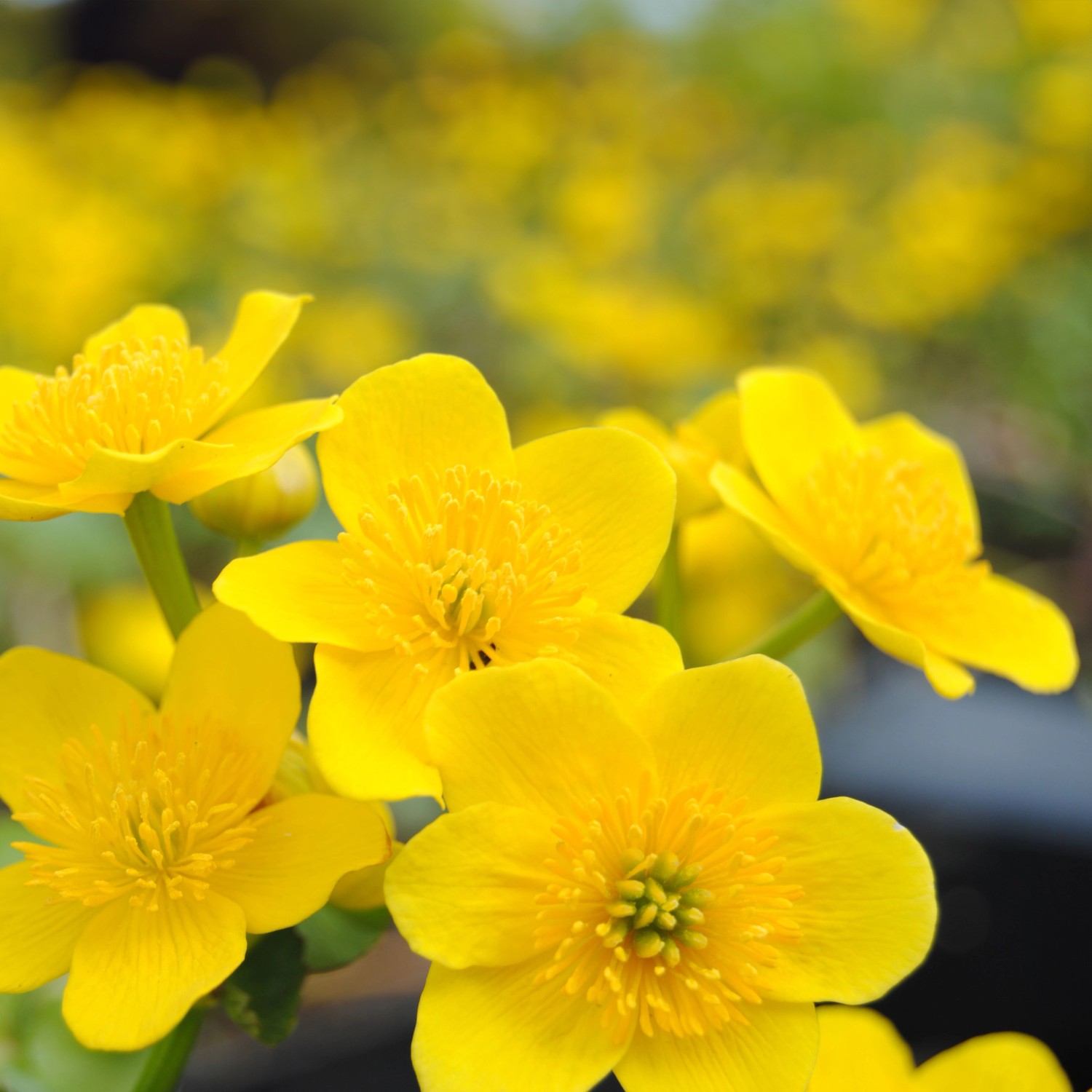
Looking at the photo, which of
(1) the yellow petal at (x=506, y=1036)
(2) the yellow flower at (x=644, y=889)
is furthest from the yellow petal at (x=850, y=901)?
(1) the yellow petal at (x=506, y=1036)

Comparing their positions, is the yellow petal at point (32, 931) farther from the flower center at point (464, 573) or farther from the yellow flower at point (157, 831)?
the flower center at point (464, 573)

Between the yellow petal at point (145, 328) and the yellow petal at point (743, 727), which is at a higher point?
the yellow petal at point (145, 328)

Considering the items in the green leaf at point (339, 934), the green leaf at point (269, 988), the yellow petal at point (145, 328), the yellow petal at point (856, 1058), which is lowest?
the yellow petal at point (856, 1058)

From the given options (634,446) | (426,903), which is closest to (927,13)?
(634,446)

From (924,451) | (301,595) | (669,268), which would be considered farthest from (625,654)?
(669,268)

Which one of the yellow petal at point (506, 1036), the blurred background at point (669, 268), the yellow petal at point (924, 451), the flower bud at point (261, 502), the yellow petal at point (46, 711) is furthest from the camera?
the blurred background at point (669, 268)

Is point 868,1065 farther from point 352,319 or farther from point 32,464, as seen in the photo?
point 352,319

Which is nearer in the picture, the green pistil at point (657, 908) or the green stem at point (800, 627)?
the green pistil at point (657, 908)
